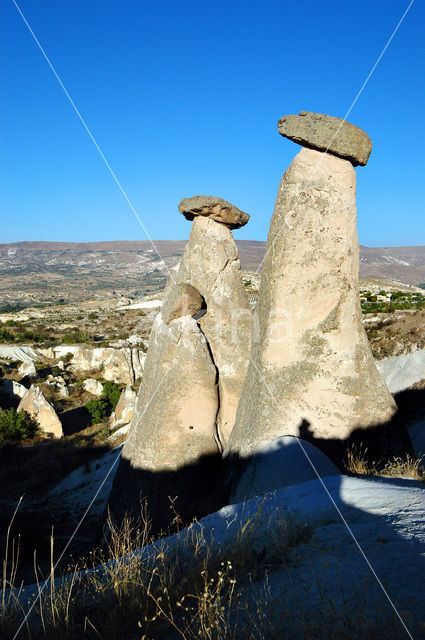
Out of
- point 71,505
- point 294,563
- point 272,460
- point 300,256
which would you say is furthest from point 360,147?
point 71,505

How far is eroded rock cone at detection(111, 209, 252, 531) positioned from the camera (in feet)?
19.6

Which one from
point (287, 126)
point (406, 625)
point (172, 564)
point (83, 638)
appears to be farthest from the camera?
point (287, 126)

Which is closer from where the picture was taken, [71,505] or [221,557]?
[221,557]

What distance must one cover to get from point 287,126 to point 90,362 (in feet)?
74.8

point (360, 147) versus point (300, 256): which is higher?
point (360, 147)

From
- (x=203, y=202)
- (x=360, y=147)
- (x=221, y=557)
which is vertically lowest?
(x=221, y=557)

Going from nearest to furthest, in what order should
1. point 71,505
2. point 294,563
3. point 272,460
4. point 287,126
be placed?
1. point 294,563
2. point 272,460
3. point 287,126
4. point 71,505

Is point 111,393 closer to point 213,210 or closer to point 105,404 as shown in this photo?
point 105,404

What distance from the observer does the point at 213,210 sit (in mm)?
6660

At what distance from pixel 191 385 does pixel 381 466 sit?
2.49 meters

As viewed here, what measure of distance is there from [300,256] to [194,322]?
6.03 feet

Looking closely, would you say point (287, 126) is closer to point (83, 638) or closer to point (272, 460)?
point (272, 460)

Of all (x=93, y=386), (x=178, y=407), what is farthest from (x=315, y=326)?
(x=93, y=386)

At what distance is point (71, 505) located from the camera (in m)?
9.85
